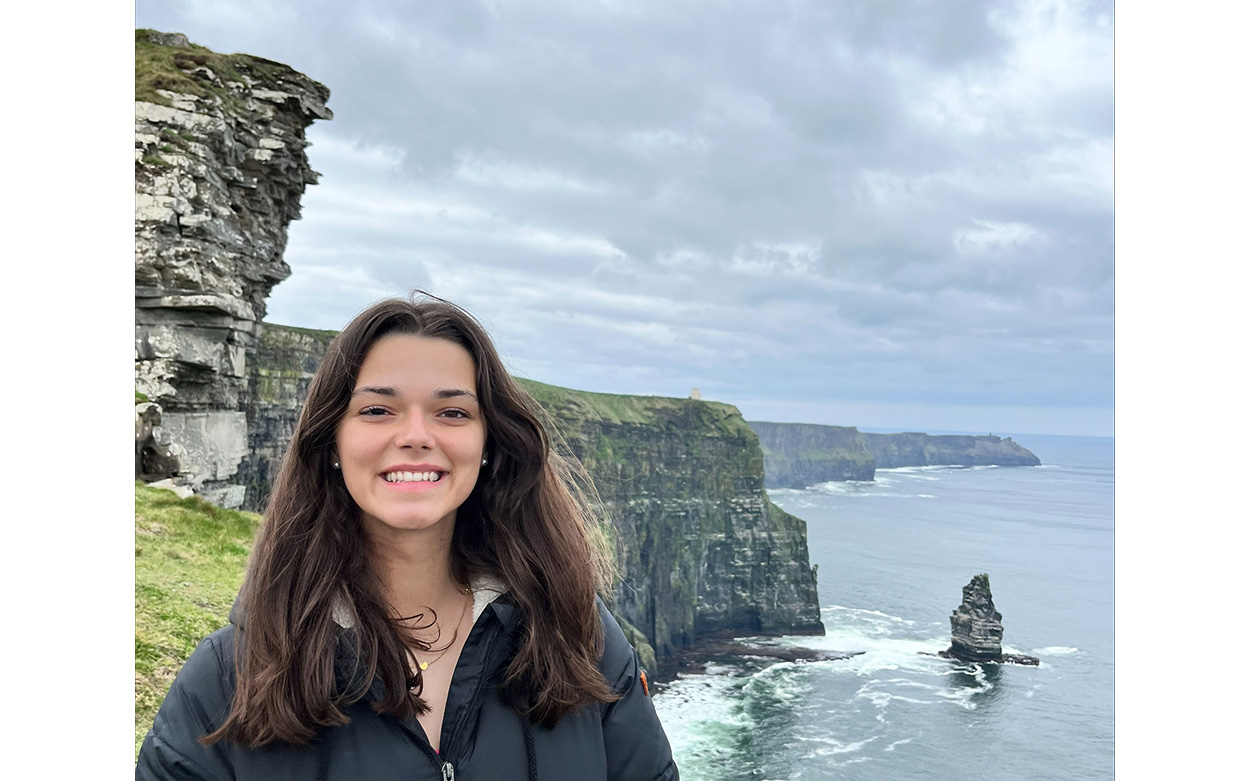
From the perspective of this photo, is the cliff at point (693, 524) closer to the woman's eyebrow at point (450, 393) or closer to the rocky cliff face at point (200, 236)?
the rocky cliff face at point (200, 236)

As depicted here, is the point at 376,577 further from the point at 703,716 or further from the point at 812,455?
the point at 812,455

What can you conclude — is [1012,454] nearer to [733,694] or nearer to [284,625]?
[733,694]

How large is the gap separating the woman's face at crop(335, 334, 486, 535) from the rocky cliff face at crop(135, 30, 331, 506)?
388 inches

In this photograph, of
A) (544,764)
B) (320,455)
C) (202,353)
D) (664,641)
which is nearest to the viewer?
(544,764)

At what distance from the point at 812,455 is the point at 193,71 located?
133029 mm

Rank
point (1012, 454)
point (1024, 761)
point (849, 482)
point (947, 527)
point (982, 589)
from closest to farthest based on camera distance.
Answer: point (1024, 761), point (982, 589), point (947, 527), point (849, 482), point (1012, 454)

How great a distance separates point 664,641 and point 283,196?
170 feet

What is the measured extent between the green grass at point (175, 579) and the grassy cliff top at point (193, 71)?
654 centimetres

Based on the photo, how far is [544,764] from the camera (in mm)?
1903

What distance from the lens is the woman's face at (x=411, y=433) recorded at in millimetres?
1998

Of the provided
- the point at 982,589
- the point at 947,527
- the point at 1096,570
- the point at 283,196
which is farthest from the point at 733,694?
the point at 947,527

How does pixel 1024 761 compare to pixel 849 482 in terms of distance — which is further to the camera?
pixel 849 482

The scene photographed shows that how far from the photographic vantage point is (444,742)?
1862 mm

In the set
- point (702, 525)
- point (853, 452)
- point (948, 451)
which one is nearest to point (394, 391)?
point (702, 525)
